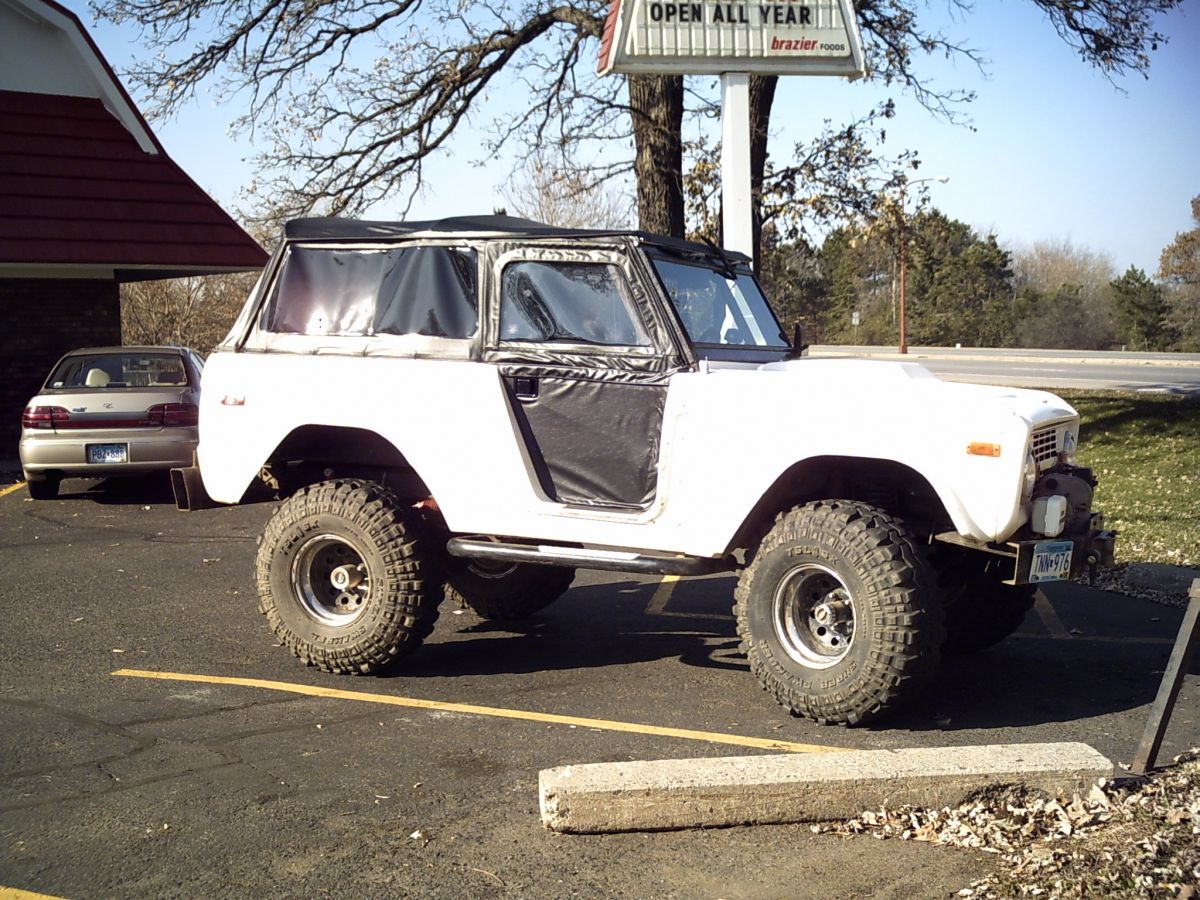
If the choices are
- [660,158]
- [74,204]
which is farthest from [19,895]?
[74,204]

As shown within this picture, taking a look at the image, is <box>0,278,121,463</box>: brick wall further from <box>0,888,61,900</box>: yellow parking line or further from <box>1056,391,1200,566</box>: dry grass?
<box>0,888,61,900</box>: yellow parking line

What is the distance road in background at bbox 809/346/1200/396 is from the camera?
2598 cm

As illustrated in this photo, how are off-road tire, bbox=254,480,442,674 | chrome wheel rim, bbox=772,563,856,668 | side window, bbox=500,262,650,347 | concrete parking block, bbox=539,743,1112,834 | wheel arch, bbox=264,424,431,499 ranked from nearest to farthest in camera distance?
concrete parking block, bbox=539,743,1112,834, chrome wheel rim, bbox=772,563,856,668, side window, bbox=500,262,650,347, off-road tire, bbox=254,480,442,674, wheel arch, bbox=264,424,431,499

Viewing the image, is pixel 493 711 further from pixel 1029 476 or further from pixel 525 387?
pixel 1029 476

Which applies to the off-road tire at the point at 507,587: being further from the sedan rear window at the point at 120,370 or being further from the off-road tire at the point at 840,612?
the sedan rear window at the point at 120,370

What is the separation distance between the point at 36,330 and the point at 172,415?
585 cm

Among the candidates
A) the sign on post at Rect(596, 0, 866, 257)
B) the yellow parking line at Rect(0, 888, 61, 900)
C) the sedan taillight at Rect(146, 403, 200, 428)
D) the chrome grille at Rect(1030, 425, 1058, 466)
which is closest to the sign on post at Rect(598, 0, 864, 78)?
the sign on post at Rect(596, 0, 866, 257)

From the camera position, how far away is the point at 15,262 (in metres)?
15.1

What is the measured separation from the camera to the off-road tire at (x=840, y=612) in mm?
5391

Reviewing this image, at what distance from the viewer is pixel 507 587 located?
7.61m

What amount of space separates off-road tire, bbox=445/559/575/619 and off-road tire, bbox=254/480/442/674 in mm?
976

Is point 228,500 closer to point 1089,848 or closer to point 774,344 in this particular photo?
point 774,344

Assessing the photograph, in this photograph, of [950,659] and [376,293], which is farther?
[950,659]

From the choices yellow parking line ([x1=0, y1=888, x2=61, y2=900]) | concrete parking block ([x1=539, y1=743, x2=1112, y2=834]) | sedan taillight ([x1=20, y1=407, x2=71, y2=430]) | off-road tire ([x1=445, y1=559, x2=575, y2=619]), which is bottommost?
yellow parking line ([x1=0, y1=888, x2=61, y2=900])
